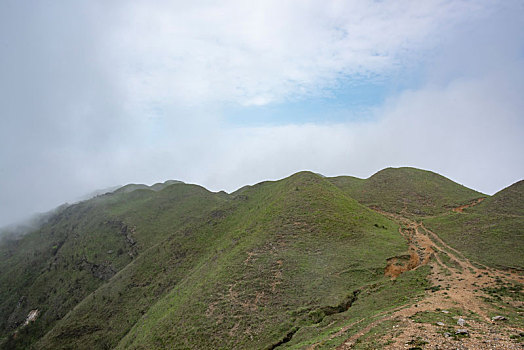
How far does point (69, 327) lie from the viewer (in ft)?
146

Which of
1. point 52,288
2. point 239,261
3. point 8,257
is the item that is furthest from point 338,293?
point 8,257

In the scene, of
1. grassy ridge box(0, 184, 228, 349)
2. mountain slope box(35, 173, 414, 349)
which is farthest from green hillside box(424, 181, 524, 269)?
grassy ridge box(0, 184, 228, 349)

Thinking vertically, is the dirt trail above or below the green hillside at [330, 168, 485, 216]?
below

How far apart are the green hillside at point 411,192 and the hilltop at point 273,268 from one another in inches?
17.8

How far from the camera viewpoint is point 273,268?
3331 centimetres

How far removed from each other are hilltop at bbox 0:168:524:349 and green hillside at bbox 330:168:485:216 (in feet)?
1.48

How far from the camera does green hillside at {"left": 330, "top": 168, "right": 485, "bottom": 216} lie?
54.7 meters

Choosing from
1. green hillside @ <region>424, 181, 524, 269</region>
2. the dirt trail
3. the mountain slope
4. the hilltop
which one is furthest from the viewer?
green hillside @ <region>424, 181, 524, 269</region>

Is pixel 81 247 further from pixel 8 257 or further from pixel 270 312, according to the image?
pixel 270 312

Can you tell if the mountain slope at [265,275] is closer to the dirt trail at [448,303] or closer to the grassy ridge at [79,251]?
the dirt trail at [448,303]

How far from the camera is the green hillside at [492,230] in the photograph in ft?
96.5

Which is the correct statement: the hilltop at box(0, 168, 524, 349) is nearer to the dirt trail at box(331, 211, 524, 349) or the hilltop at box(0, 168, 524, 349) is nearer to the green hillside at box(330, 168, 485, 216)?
the dirt trail at box(331, 211, 524, 349)

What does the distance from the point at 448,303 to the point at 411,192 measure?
4748 cm

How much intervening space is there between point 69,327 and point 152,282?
14.5 meters
